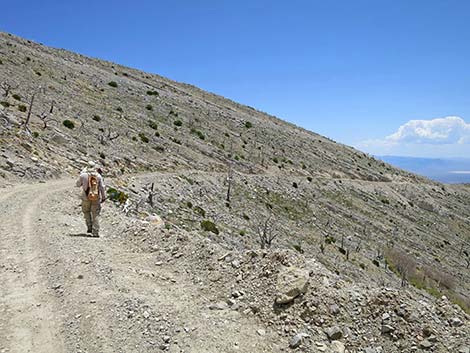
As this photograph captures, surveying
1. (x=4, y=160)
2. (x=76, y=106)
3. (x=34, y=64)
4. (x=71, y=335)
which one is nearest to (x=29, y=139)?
(x=4, y=160)

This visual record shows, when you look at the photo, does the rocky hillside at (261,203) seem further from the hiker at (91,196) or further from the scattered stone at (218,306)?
the hiker at (91,196)

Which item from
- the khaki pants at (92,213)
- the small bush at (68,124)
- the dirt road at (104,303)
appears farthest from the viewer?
the small bush at (68,124)

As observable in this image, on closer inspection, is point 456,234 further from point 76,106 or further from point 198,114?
point 76,106

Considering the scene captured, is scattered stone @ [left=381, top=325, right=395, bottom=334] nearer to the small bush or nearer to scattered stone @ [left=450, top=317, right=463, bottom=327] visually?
scattered stone @ [left=450, top=317, right=463, bottom=327]

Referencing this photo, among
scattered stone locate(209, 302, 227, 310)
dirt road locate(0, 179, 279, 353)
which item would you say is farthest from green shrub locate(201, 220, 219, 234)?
scattered stone locate(209, 302, 227, 310)

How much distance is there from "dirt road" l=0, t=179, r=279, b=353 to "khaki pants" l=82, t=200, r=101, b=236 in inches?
30.4

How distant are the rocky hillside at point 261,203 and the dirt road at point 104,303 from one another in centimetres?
62

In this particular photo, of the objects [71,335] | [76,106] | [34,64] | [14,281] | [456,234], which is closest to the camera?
[71,335]

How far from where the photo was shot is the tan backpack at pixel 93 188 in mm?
13250

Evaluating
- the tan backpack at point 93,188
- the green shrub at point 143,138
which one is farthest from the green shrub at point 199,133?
the tan backpack at point 93,188

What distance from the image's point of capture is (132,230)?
1330 cm

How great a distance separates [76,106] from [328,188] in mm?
35347

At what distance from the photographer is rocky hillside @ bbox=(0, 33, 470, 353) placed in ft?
24.8

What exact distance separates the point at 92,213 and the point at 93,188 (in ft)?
2.84
